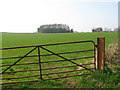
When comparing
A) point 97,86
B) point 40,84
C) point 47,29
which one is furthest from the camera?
point 47,29

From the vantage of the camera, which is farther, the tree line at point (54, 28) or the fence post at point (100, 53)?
the tree line at point (54, 28)

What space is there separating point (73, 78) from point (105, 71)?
1452 millimetres

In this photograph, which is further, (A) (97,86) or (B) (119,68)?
(B) (119,68)

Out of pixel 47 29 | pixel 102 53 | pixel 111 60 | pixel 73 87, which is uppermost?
pixel 47 29

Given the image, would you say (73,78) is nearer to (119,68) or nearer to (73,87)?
(73,87)

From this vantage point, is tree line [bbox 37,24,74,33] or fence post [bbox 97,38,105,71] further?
tree line [bbox 37,24,74,33]

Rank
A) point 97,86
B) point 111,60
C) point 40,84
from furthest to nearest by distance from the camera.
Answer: point 111,60 → point 40,84 → point 97,86

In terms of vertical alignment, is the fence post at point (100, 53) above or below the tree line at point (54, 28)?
below

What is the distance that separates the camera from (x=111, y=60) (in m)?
7.25

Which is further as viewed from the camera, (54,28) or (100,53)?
(54,28)

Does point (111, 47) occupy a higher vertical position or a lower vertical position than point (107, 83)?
higher

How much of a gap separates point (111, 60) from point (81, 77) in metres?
2.65

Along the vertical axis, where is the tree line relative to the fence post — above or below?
above

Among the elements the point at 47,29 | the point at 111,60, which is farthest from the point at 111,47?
the point at 47,29
